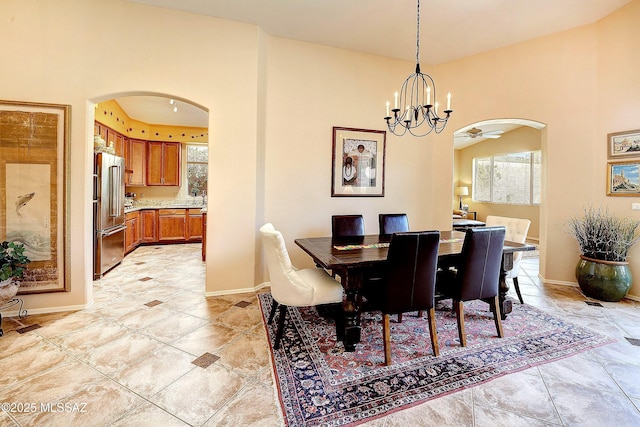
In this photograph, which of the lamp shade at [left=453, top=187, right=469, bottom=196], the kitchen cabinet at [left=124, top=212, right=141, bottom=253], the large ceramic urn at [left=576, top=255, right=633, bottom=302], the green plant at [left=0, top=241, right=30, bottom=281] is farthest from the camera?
the lamp shade at [left=453, top=187, right=469, bottom=196]

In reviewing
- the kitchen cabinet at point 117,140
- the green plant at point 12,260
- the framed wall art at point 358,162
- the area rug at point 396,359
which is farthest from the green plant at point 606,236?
the kitchen cabinet at point 117,140

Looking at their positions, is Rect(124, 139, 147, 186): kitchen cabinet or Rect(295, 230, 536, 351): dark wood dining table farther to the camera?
Rect(124, 139, 147, 186): kitchen cabinet

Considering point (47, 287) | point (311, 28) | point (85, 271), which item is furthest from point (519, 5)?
point (47, 287)

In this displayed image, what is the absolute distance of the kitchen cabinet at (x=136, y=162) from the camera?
21.1ft

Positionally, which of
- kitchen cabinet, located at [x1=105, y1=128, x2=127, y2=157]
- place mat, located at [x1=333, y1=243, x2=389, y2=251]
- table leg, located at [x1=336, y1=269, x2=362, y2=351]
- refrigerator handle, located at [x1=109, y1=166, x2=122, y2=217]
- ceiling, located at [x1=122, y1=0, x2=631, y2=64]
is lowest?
table leg, located at [x1=336, y1=269, x2=362, y2=351]

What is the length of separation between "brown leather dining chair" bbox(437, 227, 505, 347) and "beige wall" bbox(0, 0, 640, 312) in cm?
214

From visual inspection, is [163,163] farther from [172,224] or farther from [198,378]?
[198,378]

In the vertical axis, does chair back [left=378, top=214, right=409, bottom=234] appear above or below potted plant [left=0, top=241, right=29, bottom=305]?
above

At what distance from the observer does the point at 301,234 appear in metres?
4.16

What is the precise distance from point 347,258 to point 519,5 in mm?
3644

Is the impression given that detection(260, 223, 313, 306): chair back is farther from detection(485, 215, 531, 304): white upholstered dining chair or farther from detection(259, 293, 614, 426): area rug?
detection(485, 215, 531, 304): white upholstered dining chair

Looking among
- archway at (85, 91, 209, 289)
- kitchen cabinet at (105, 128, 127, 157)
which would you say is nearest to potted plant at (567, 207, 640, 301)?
archway at (85, 91, 209, 289)

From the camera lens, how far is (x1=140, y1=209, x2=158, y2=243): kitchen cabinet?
6.52 m

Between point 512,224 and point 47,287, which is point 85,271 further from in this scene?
point 512,224
